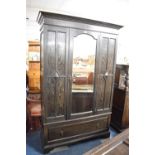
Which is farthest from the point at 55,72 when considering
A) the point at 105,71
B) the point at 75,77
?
the point at 105,71

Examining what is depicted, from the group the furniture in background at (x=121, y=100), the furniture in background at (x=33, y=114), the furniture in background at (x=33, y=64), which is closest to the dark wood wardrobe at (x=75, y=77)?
the furniture in background at (x=121, y=100)

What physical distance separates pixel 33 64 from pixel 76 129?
2.37 m

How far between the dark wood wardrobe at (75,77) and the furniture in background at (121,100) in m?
0.33

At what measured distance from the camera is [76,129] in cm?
234

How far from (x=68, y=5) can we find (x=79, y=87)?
1496 mm

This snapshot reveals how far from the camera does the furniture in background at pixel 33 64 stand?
3.93 meters

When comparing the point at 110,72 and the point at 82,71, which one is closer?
the point at 82,71

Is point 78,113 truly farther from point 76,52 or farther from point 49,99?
point 76,52

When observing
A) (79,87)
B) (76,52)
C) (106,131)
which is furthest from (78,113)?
(76,52)

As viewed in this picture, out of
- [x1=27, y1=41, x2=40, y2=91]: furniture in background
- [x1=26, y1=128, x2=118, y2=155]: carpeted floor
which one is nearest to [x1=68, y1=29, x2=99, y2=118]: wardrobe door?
[x1=26, y1=128, x2=118, y2=155]: carpeted floor

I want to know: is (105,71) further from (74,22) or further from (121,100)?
(74,22)

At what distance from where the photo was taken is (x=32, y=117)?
2.73 meters

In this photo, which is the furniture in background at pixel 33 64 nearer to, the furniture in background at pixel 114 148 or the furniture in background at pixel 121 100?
the furniture in background at pixel 121 100

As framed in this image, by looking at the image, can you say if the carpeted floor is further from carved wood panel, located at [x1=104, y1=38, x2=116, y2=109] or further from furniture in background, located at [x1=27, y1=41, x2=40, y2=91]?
furniture in background, located at [x1=27, y1=41, x2=40, y2=91]
